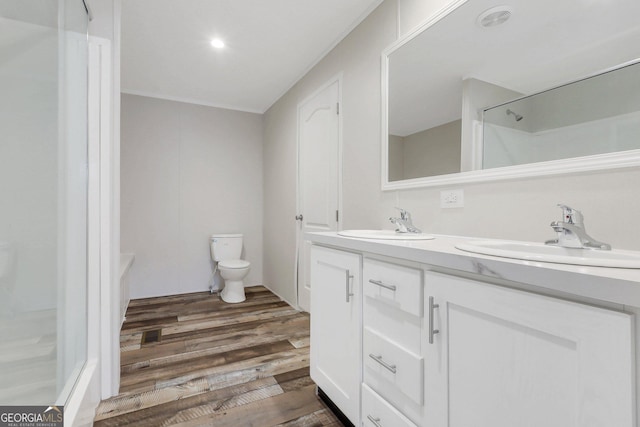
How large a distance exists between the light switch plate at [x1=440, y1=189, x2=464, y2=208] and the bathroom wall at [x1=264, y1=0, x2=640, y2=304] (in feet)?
0.08

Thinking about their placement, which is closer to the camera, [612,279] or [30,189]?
[612,279]

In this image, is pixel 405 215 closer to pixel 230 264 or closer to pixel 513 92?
pixel 513 92

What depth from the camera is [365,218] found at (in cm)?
199

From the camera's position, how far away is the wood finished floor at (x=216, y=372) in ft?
4.62

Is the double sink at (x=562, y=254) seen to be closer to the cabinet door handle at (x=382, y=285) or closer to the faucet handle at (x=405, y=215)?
the cabinet door handle at (x=382, y=285)

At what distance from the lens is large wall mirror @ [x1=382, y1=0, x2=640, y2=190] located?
94cm

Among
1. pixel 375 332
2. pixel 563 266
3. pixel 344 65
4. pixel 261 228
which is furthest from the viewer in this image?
pixel 261 228

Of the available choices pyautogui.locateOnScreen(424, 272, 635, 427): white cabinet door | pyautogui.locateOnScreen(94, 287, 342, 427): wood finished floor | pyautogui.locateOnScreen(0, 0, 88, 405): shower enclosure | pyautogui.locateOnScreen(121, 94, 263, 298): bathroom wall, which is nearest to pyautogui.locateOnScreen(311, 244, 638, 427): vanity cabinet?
pyautogui.locateOnScreen(424, 272, 635, 427): white cabinet door

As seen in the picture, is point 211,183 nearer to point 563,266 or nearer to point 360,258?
point 360,258

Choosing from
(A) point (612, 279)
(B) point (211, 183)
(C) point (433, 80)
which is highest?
(C) point (433, 80)

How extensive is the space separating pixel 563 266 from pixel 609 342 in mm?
155

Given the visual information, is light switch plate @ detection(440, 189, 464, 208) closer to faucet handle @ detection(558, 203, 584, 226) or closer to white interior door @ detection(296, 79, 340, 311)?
faucet handle @ detection(558, 203, 584, 226)

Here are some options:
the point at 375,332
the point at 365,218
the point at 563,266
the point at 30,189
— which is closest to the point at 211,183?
the point at 365,218

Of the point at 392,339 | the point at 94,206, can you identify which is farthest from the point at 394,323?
the point at 94,206
